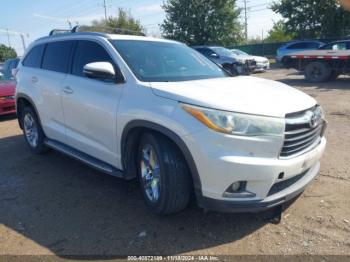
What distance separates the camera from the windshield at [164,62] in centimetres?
386

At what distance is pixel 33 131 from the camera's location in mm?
5867

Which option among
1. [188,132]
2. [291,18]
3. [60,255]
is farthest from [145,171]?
[291,18]

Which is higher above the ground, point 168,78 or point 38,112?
point 168,78

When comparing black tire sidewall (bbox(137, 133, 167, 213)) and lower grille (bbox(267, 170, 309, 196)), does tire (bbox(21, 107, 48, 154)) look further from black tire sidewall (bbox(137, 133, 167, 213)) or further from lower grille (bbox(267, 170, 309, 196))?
lower grille (bbox(267, 170, 309, 196))

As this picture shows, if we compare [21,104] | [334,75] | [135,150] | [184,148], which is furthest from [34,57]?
[334,75]

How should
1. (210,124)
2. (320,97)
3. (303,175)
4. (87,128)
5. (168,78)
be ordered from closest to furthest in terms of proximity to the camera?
(210,124) < (303,175) < (168,78) < (87,128) < (320,97)

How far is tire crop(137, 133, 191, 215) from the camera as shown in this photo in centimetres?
325

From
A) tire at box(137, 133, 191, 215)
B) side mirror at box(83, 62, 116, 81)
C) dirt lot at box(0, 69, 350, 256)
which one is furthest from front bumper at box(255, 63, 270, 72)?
tire at box(137, 133, 191, 215)

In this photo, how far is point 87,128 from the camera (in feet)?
13.9

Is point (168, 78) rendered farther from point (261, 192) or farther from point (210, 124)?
point (261, 192)

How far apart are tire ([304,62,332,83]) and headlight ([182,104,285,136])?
1167 centimetres

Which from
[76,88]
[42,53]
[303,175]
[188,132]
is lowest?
[303,175]

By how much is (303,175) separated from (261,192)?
0.70 metres

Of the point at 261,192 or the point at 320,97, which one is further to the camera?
the point at 320,97
